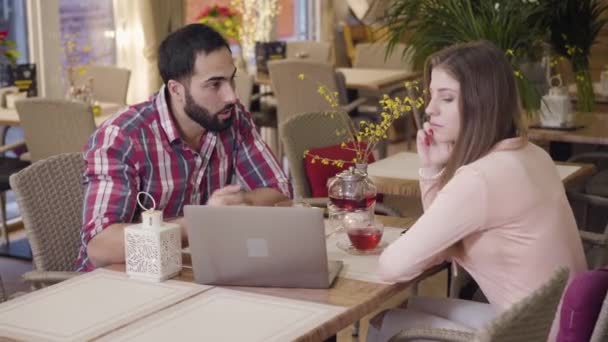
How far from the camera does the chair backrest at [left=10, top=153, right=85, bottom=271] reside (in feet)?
10.0

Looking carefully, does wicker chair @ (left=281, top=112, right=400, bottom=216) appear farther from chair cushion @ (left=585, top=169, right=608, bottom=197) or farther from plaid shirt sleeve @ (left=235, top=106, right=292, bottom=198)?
chair cushion @ (left=585, top=169, right=608, bottom=197)

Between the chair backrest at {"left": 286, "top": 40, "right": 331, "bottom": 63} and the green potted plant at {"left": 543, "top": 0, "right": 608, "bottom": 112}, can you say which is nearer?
the green potted plant at {"left": 543, "top": 0, "right": 608, "bottom": 112}

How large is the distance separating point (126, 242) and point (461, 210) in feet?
2.77

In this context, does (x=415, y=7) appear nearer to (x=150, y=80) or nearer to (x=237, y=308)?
(x=150, y=80)

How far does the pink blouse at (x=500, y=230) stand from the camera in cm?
245

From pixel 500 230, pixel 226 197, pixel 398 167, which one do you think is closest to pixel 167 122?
pixel 226 197

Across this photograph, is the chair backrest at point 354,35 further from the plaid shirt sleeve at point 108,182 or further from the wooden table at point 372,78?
the plaid shirt sleeve at point 108,182

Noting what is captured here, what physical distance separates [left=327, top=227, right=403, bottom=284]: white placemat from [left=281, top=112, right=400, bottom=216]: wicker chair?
4.04ft

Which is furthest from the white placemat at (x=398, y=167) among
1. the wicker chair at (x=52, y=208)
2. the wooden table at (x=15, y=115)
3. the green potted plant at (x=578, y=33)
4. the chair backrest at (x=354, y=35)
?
the chair backrest at (x=354, y=35)

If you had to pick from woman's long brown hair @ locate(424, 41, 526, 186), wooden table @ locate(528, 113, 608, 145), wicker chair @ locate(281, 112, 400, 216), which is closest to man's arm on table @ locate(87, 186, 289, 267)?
woman's long brown hair @ locate(424, 41, 526, 186)

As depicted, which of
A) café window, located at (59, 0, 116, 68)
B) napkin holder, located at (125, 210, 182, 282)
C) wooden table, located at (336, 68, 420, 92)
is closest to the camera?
napkin holder, located at (125, 210, 182, 282)

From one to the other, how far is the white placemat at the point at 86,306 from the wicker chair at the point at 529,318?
83cm

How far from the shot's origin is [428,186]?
285 centimetres

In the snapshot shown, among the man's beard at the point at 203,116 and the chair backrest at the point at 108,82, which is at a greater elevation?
the man's beard at the point at 203,116
